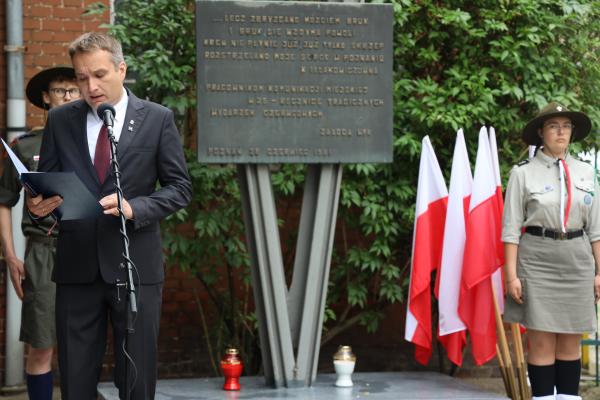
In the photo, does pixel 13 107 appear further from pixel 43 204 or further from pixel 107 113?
pixel 107 113

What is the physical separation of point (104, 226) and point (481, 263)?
3.04m

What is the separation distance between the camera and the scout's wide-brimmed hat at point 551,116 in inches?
258

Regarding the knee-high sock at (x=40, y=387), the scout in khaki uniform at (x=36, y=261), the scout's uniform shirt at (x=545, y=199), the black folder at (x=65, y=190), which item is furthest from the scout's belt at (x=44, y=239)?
the scout's uniform shirt at (x=545, y=199)

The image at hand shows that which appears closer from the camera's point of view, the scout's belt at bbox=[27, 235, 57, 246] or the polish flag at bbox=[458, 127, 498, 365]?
the scout's belt at bbox=[27, 235, 57, 246]

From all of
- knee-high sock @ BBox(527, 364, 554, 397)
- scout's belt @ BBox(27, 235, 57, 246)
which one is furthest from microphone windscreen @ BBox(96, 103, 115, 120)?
knee-high sock @ BBox(527, 364, 554, 397)

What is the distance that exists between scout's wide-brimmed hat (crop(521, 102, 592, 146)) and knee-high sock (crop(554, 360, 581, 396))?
4.66ft

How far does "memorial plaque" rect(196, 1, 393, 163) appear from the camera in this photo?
621cm

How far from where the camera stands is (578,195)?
650 centimetres

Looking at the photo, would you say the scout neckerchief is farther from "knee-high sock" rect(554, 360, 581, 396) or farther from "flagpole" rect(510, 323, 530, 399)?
"flagpole" rect(510, 323, 530, 399)

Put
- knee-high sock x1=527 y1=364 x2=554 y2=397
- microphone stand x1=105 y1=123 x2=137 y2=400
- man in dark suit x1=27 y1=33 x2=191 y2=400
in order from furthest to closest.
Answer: knee-high sock x1=527 y1=364 x2=554 y2=397 < man in dark suit x1=27 y1=33 x2=191 y2=400 < microphone stand x1=105 y1=123 x2=137 y2=400

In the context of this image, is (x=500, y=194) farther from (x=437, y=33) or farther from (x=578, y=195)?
(x=437, y=33)

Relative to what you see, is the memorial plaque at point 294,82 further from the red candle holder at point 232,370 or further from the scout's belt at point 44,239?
the red candle holder at point 232,370

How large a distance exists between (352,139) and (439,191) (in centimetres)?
92

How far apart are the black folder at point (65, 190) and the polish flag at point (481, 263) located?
3.11 metres
